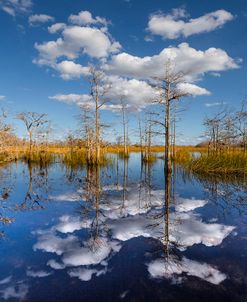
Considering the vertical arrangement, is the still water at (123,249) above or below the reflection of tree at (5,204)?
above

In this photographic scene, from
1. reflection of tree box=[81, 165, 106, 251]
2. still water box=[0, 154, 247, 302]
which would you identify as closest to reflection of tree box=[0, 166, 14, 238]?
still water box=[0, 154, 247, 302]

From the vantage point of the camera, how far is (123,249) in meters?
5.80

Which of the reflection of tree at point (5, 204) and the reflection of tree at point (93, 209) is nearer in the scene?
the reflection of tree at point (93, 209)

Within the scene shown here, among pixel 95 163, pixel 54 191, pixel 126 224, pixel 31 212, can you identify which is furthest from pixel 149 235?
pixel 95 163

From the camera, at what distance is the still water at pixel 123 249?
13.6 feet

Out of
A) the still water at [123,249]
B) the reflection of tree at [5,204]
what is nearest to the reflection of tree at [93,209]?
the still water at [123,249]

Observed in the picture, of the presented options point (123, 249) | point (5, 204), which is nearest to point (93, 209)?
point (5, 204)

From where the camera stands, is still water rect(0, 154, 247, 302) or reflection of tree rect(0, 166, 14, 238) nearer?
still water rect(0, 154, 247, 302)

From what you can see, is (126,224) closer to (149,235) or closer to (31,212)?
(149,235)

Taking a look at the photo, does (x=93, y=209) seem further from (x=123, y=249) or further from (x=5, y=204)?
(x=123, y=249)

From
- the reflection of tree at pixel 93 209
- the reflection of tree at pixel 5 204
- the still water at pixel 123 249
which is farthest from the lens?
the reflection of tree at pixel 5 204

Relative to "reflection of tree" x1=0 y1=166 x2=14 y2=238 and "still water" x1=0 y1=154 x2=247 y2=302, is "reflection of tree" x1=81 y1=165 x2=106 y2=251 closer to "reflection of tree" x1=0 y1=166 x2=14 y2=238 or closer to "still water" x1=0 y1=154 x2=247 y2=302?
"still water" x1=0 y1=154 x2=247 y2=302

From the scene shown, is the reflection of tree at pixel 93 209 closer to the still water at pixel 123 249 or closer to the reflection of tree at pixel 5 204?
the still water at pixel 123 249

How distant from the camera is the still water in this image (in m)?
4.14
